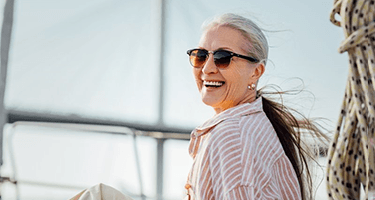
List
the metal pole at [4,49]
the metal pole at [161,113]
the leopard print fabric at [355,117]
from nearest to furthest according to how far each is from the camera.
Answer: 1. the leopard print fabric at [355,117]
2. the metal pole at [4,49]
3. the metal pole at [161,113]

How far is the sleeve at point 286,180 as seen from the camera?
5.38ft

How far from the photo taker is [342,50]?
0.80 meters

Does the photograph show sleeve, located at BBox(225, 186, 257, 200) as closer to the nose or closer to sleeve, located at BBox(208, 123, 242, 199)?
sleeve, located at BBox(208, 123, 242, 199)

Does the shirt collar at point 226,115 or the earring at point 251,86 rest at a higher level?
the earring at point 251,86

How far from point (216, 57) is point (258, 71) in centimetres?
17

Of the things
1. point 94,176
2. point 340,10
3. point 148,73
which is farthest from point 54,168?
point 340,10

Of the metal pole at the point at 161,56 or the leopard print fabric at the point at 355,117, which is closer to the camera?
the leopard print fabric at the point at 355,117

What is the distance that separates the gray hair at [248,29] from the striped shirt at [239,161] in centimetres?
19

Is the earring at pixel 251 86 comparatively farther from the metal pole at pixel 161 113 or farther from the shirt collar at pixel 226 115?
the metal pole at pixel 161 113

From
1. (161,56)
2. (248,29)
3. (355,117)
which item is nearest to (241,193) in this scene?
(248,29)

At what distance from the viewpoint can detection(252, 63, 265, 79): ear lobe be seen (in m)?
1.86

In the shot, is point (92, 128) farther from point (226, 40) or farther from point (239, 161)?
point (239, 161)

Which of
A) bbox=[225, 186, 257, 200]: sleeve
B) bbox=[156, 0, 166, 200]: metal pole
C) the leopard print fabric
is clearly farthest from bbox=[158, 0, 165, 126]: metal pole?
the leopard print fabric

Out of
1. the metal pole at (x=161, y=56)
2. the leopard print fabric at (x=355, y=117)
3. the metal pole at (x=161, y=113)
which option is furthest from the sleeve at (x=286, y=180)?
the metal pole at (x=161, y=56)
